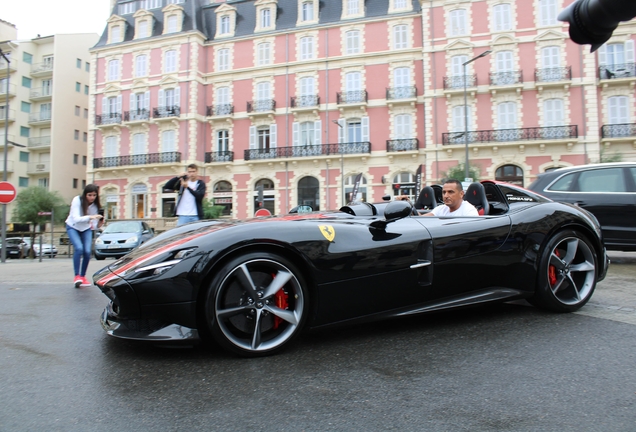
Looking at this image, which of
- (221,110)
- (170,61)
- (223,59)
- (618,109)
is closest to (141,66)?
(170,61)

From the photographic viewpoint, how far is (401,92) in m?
30.6

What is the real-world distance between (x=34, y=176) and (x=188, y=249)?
51.3 m

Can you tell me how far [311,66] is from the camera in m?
32.6

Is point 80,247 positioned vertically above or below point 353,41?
below

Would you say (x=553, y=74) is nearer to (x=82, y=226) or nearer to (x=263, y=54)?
(x=263, y=54)

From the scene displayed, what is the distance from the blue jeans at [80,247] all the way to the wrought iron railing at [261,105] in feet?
92.6

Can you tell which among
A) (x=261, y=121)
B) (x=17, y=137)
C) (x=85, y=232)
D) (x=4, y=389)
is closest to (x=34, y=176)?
(x=17, y=137)

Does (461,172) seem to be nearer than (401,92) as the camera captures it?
Yes

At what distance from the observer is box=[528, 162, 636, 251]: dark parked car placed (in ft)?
21.9

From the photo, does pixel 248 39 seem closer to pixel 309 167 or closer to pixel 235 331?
pixel 309 167

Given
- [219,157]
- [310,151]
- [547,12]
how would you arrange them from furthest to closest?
[219,157], [310,151], [547,12]

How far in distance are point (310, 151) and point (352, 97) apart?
467 cm

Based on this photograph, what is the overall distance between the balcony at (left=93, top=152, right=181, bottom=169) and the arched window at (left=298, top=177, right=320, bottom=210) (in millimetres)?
9286

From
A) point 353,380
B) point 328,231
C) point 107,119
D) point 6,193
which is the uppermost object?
point 107,119
